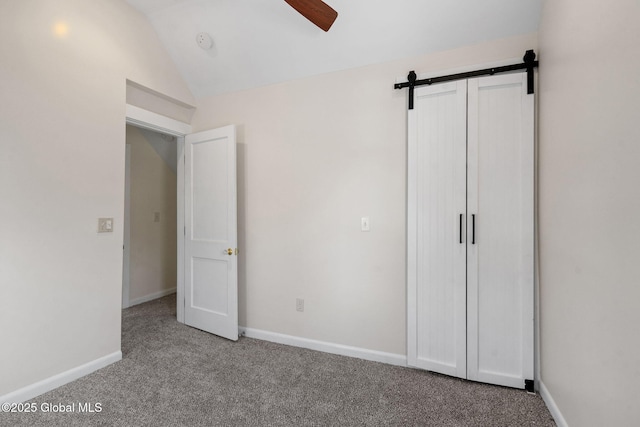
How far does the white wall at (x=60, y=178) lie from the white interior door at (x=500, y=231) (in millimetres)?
2885

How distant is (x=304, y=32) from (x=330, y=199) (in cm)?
143

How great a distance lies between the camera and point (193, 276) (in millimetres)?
3191

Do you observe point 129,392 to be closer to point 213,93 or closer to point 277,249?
point 277,249

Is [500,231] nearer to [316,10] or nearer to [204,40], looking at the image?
[316,10]

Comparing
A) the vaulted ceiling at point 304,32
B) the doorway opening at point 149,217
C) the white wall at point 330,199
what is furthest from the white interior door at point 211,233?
the doorway opening at point 149,217

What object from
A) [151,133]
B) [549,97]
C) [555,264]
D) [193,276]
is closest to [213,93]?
[151,133]

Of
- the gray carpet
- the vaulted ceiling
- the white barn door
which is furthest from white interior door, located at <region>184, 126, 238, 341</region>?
the white barn door

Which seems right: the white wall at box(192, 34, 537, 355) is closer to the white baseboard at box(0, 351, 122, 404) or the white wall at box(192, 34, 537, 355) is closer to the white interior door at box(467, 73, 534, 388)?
the white interior door at box(467, 73, 534, 388)

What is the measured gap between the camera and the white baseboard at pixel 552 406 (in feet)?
5.29

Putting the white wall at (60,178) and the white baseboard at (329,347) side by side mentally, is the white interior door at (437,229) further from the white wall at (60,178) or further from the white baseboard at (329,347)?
the white wall at (60,178)

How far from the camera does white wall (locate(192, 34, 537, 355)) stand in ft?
7.82

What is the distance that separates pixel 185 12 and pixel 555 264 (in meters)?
3.44

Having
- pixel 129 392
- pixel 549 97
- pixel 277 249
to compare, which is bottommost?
pixel 129 392

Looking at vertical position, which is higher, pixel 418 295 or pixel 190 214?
pixel 190 214
